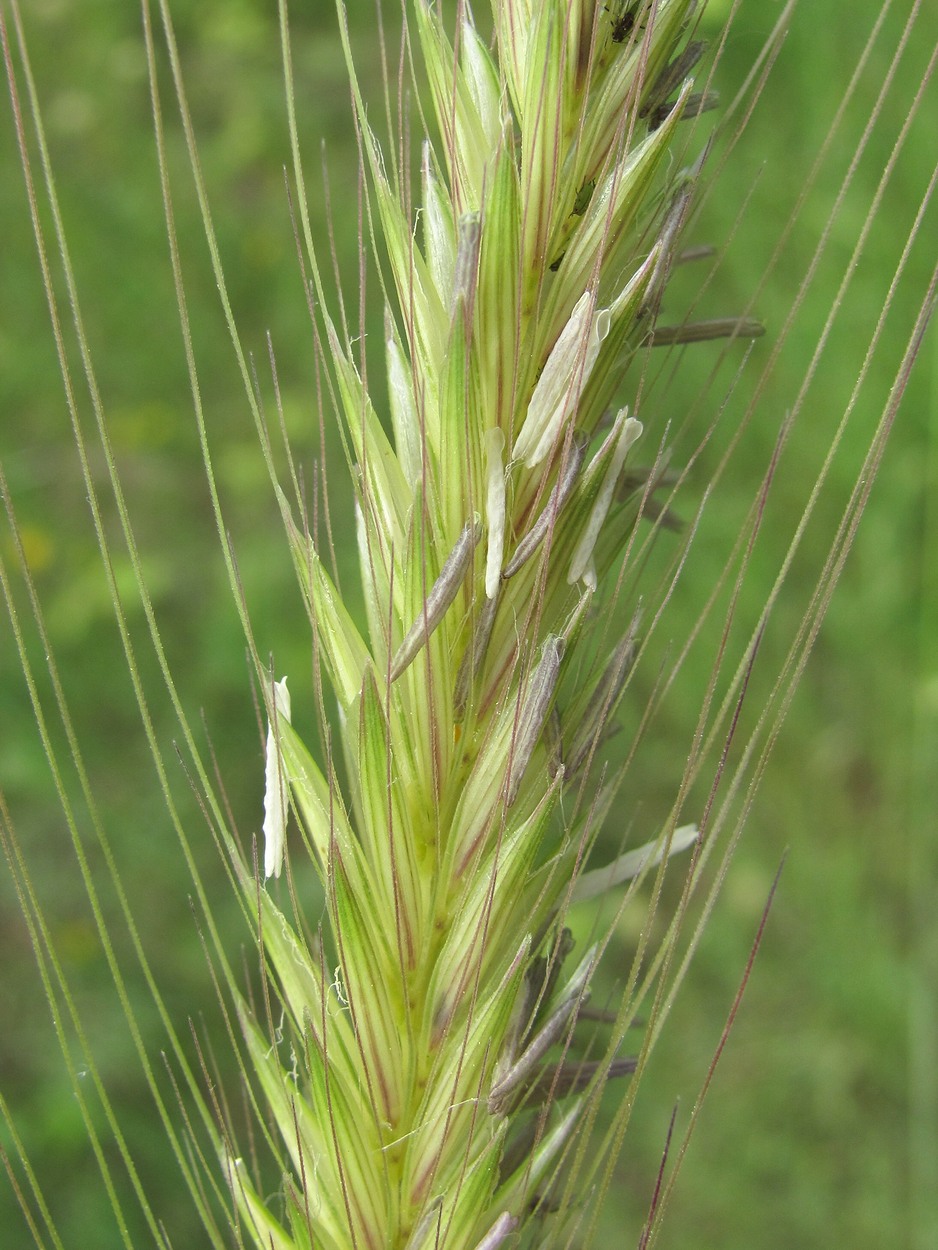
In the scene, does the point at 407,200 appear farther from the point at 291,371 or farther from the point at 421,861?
the point at 291,371

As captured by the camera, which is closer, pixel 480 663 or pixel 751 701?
pixel 480 663

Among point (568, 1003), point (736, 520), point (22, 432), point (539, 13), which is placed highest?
point (539, 13)

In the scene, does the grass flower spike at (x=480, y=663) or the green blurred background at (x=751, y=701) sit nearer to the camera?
the grass flower spike at (x=480, y=663)

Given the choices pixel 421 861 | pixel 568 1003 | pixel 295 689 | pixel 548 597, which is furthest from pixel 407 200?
pixel 295 689

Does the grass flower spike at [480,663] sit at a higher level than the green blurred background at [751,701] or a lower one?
higher

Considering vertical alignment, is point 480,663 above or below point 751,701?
above
